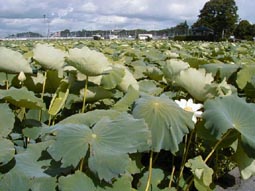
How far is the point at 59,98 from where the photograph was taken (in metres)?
1.37

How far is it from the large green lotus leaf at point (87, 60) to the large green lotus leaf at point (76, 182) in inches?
16.6

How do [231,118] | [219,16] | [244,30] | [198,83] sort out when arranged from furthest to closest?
[219,16]
[244,30]
[198,83]
[231,118]

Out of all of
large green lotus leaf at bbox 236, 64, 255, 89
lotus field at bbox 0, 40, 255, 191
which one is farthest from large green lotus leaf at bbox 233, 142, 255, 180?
large green lotus leaf at bbox 236, 64, 255, 89

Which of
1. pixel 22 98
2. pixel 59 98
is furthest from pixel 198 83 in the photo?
pixel 22 98

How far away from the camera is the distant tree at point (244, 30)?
2015 inches

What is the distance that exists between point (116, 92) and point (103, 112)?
0.37 meters

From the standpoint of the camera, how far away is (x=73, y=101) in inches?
56.3

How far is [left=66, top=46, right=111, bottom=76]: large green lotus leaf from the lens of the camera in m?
1.28

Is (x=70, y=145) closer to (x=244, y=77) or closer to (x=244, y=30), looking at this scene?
(x=244, y=77)

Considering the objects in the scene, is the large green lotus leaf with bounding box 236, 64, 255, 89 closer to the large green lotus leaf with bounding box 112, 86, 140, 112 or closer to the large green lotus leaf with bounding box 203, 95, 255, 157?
the large green lotus leaf with bounding box 203, 95, 255, 157

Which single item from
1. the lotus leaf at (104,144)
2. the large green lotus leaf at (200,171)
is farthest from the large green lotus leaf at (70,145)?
the large green lotus leaf at (200,171)

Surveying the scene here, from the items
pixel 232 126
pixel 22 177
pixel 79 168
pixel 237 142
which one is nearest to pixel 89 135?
pixel 79 168

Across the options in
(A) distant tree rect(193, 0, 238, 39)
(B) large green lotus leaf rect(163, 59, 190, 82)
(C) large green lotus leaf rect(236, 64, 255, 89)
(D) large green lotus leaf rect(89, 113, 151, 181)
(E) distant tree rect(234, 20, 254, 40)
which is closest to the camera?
(D) large green lotus leaf rect(89, 113, 151, 181)

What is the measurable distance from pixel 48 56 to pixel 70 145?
0.57 metres
